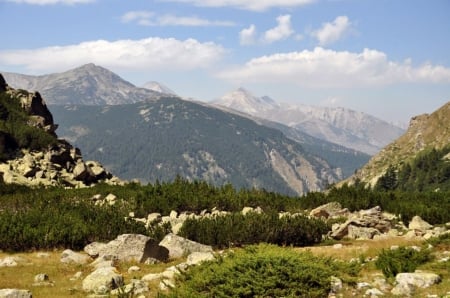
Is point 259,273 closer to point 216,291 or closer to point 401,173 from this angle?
point 216,291

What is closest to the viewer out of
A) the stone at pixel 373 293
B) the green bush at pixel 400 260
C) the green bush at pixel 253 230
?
the stone at pixel 373 293

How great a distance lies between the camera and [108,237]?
27750mm

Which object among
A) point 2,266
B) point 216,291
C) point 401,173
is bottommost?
point 401,173

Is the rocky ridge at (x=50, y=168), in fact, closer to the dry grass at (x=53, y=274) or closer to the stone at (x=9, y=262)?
the stone at (x=9, y=262)

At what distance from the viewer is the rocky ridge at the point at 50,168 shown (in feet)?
172

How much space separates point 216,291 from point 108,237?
16607mm

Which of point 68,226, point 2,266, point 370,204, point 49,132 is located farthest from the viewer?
point 49,132

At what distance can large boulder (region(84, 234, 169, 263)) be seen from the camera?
2064cm

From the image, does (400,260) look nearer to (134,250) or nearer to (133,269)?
(133,269)

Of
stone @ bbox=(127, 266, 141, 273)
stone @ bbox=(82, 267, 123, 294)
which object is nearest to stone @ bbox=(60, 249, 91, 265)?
stone @ bbox=(127, 266, 141, 273)

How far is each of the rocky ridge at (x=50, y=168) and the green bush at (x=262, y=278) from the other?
136 feet

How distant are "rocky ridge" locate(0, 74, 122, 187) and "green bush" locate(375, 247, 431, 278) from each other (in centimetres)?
4198

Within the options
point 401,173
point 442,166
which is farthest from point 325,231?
point 401,173

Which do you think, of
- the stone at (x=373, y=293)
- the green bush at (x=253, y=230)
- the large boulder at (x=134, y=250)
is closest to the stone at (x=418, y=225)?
the green bush at (x=253, y=230)
